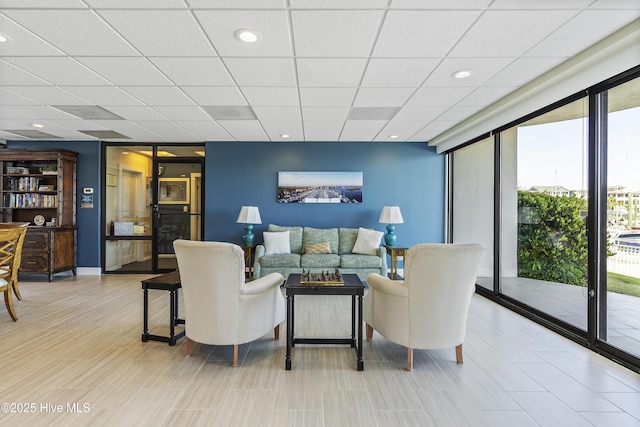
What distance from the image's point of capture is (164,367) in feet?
8.33

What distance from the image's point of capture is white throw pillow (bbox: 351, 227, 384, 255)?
5561 mm

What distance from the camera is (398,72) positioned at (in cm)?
301

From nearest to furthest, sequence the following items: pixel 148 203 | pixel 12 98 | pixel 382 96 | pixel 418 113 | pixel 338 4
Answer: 1. pixel 338 4
2. pixel 382 96
3. pixel 12 98
4. pixel 418 113
5. pixel 148 203

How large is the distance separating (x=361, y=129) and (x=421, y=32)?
9.31 feet

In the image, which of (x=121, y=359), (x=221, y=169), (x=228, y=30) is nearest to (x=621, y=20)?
(x=228, y=30)

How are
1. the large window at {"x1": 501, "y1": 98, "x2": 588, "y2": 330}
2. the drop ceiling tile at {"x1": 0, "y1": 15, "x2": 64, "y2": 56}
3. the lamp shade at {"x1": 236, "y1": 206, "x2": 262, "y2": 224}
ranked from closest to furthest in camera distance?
the drop ceiling tile at {"x1": 0, "y1": 15, "x2": 64, "y2": 56}, the large window at {"x1": 501, "y1": 98, "x2": 588, "y2": 330}, the lamp shade at {"x1": 236, "y1": 206, "x2": 262, "y2": 224}

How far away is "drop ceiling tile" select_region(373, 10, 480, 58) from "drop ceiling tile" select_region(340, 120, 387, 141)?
6.76ft

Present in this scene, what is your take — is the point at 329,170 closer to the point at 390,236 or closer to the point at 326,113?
the point at 390,236

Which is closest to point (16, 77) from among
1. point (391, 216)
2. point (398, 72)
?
point (398, 72)

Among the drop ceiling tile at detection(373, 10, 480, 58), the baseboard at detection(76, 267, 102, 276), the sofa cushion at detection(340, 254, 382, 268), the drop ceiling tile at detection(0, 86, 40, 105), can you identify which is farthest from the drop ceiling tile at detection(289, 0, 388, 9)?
the baseboard at detection(76, 267, 102, 276)

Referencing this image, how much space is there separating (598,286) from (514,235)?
165 centimetres

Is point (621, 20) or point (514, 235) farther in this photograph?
point (514, 235)

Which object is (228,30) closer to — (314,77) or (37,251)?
(314,77)

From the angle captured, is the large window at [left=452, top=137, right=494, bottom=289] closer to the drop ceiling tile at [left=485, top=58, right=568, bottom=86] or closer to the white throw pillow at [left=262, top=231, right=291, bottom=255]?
the drop ceiling tile at [left=485, top=58, right=568, bottom=86]
